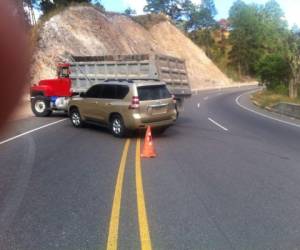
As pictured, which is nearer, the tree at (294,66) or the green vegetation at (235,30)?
the tree at (294,66)

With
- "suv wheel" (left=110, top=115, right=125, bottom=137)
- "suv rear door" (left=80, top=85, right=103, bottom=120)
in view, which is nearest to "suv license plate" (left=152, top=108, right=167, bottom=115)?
"suv wheel" (left=110, top=115, right=125, bottom=137)

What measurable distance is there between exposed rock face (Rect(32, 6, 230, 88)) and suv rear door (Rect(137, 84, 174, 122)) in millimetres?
7073

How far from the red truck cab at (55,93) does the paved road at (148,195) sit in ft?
23.9

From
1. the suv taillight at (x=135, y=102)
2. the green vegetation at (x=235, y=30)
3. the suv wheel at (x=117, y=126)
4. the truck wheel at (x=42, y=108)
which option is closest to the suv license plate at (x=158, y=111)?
the suv taillight at (x=135, y=102)

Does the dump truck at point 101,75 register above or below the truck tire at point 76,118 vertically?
above

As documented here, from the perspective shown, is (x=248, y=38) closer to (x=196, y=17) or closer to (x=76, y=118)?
(x=196, y=17)

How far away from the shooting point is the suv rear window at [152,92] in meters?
14.5

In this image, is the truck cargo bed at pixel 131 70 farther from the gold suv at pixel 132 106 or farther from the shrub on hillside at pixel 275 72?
the shrub on hillside at pixel 275 72

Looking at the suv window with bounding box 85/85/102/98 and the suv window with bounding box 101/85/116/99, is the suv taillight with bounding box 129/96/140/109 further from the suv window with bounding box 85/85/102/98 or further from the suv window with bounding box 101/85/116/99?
the suv window with bounding box 85/85/102/98

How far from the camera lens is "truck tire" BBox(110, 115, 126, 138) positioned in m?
14.3

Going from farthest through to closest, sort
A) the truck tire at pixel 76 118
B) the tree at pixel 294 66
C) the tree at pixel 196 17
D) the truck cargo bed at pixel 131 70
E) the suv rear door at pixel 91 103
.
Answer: the tree at pixel 196 17, the tree at pixel 294 66, the truck cargo bed at pixel 131 70, the truck tire at pixel 76 118, the suv rear door at pixel 91 103

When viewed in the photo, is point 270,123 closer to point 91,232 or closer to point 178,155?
point 178,155

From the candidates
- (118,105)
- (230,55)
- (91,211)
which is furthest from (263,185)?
(230,55)

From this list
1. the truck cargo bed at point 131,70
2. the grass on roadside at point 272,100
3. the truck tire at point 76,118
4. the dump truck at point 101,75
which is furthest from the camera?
the grass on roadside at point 272,100
